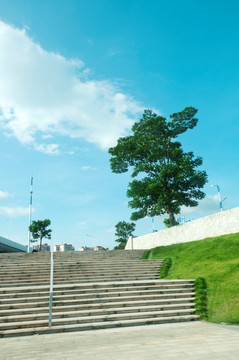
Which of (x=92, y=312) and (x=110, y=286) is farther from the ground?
(x=110, y=286)

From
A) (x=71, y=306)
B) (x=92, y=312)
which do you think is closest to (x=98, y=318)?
(x=92, y=312)

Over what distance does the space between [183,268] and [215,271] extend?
2.81 meters

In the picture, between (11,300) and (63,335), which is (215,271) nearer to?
(63,335)

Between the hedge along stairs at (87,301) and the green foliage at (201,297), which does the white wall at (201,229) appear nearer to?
the hedge along stairs at (87,301)

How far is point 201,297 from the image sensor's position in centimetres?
1080

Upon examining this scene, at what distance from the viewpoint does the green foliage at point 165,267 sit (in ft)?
50.5

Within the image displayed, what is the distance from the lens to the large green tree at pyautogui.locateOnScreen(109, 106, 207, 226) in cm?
2547

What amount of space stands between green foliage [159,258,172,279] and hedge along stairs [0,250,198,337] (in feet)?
1.61

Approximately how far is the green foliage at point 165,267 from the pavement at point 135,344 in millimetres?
6393

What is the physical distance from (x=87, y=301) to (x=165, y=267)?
708 cm

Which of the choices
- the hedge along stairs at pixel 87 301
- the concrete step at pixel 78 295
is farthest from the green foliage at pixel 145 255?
the concrete step at pixel 78 295

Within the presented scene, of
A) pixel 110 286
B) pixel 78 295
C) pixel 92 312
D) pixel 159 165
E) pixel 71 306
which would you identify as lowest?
pixel 92 312

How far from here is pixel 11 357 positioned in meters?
6.06

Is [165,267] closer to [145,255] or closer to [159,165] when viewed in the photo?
[145,255]
